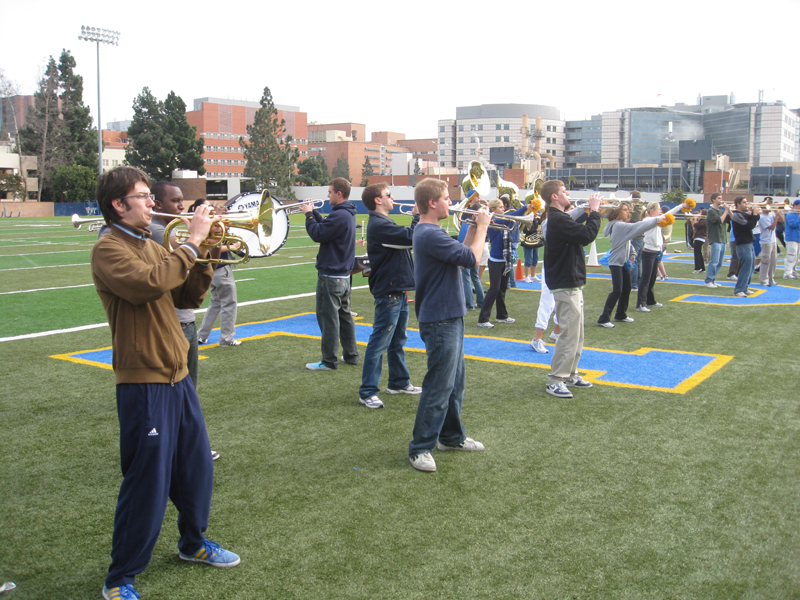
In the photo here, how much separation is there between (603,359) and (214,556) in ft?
19.3

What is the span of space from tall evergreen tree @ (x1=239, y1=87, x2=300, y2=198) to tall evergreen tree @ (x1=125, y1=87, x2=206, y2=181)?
10.5 m

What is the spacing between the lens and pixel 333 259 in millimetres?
7422

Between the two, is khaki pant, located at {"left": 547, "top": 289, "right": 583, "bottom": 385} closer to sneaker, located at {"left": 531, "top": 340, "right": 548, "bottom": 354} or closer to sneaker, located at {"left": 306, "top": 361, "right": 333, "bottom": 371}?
sneaker, located at {"left": 531, "top": 340, "right": 548, "bottom": 354}

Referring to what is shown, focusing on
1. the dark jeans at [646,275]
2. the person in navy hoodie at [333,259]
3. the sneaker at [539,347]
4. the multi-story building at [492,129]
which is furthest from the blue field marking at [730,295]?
the multi-story building at [492,129]

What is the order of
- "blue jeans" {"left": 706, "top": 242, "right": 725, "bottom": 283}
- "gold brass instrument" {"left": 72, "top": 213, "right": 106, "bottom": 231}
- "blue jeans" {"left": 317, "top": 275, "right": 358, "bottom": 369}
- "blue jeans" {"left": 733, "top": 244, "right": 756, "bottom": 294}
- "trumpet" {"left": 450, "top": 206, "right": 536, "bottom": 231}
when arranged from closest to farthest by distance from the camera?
"gold brass instrument" {"left": 72, "top": 213, "right": 106, "bottom": 231} → "trumpet" {"left": 450, "top": 206, "right": 536, "bottom": 231} → "blue jeans" {"left": 317, "top": 275, "right": 358, "bottom": 369} → "blue jeans" {"left": 733, "top": 244, "right": 756, "bottom": 294} → "blue jeans" {"left": 706, "top": 242, "right": 725, "bottom": 283}

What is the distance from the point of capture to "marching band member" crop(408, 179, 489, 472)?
4.72m

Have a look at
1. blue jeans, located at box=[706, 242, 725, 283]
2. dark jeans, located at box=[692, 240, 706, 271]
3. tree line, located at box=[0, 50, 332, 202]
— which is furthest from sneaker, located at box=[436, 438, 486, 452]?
tree line, located at box=[0, 50, 332, 202]

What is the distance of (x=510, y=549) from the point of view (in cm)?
372

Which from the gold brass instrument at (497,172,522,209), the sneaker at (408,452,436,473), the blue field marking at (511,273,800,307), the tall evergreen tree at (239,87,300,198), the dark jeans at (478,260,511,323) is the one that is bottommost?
the sneaker at (408,452,436,473)

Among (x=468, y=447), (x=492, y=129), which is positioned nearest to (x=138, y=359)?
(x=468, y=447)

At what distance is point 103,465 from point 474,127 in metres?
150

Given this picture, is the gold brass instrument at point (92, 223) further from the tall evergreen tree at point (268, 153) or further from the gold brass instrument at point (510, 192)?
the tall evergreen tree at point (268, 153)

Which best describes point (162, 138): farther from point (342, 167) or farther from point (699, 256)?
point (342, 167)

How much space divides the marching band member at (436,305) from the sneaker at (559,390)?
6.91ft
